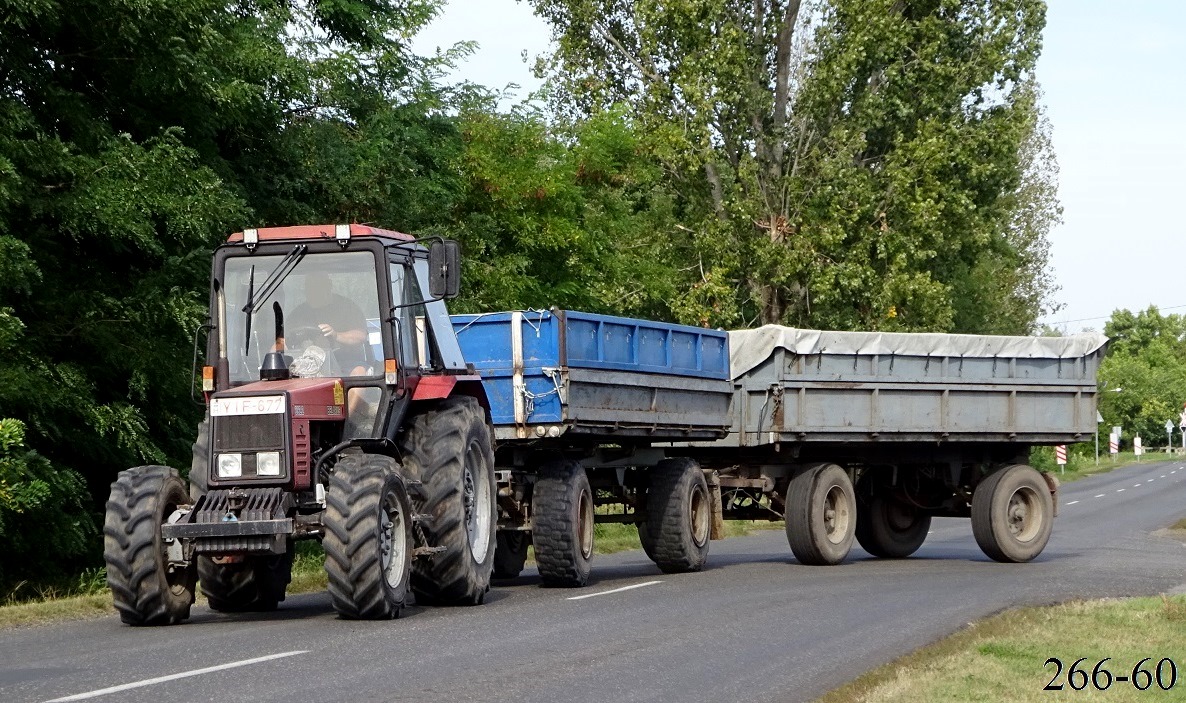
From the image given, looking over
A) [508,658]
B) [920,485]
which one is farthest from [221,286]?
[920,485]

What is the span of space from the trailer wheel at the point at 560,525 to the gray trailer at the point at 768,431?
2 centimetres

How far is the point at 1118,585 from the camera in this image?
17.5m

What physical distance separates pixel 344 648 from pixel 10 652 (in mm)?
2197

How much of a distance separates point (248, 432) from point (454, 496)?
6.17ft

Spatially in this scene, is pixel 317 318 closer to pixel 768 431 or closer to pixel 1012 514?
pixel 768 431

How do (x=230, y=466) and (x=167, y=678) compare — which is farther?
(x=230, y=466)

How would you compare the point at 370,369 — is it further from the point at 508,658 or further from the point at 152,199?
the point at 152,199

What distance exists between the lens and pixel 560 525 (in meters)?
16.3

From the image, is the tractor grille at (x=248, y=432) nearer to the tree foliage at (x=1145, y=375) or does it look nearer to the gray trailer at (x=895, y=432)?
the gray trailer at (x=895, y=432)

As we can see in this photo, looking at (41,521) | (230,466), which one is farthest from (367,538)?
(41,521)

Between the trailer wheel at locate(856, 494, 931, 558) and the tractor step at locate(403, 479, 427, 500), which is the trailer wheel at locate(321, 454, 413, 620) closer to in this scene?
the tractor step at locate(403, 479, 427, 500)

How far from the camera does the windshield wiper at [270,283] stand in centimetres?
1345

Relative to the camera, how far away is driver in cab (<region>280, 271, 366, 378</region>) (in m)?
13.4

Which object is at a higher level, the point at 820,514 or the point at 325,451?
the point at 325,451
